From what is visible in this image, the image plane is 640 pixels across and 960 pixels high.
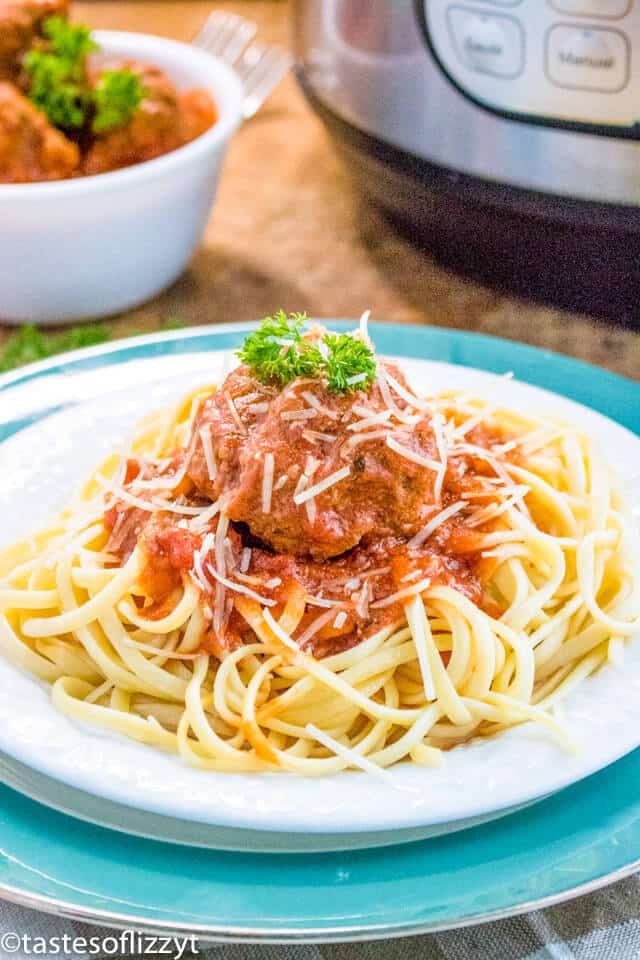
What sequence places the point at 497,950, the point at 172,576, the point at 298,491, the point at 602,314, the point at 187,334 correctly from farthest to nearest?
the point at 602,314, the point at 187,334, the point at 172,576, the point at 298,491, the point at 497,950

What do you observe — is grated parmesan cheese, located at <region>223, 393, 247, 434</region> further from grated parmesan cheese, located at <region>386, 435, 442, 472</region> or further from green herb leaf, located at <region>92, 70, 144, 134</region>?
green herb leaf, located at <region>92, 70, 144, 134</region>

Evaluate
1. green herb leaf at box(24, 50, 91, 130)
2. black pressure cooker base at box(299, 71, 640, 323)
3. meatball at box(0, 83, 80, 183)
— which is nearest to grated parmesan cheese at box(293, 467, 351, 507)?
black pressure cooker base at box(299, 71, 640, 323)

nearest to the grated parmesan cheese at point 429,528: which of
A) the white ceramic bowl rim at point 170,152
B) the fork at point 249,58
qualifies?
the white ceramic bowl rim at point 170,152

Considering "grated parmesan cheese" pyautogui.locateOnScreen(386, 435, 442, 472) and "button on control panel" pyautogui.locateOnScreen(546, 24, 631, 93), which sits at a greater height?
"button on control panel" pyautogui.locateOnScreen(546, 24, 631, 93)

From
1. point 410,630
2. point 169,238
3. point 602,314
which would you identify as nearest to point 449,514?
point 410,630

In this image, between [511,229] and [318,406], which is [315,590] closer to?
[318,406]

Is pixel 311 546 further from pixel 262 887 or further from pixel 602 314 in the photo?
pixel 602 314
